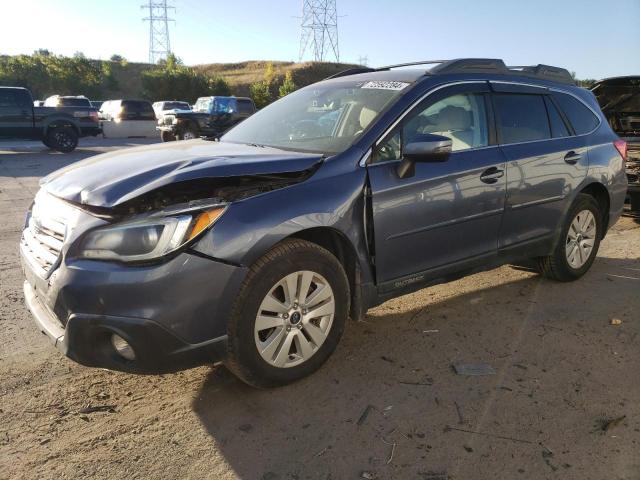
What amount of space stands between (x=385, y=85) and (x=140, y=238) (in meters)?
2.06

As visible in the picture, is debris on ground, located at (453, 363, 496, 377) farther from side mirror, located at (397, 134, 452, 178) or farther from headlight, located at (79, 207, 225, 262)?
headlight, located at (79, 207, 225, 262)

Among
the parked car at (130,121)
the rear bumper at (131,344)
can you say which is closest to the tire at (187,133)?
the parked car at (130,121)

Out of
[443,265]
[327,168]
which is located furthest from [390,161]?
[443,265]

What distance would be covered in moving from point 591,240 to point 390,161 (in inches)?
106

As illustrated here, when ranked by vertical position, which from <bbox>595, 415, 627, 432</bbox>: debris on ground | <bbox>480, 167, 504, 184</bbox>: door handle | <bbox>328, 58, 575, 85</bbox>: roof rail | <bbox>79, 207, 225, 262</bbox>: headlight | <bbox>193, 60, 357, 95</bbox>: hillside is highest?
<bbox>193, 60, 357, 95</bbox>: hillside

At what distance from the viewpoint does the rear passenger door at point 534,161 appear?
3994 mm

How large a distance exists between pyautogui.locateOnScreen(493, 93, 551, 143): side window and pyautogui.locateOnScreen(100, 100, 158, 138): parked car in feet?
73.4

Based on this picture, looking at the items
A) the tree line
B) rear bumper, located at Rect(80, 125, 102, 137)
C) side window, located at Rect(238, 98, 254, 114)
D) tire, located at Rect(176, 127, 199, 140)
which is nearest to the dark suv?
tire, located at Rect(176, 127, 199, 140)

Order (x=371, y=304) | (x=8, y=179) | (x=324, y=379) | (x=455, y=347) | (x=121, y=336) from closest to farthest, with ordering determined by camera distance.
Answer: (x=121, y=336) < (x=324, y=379) < (x=371, y=304) < (x=455, y=347) < (x=8, y=179)

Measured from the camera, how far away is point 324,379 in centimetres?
309

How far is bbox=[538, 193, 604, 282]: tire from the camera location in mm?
4598

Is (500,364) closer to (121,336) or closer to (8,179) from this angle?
(121,336)

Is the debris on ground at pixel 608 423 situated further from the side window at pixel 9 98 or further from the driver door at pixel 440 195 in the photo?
the side window at pixel 9 98

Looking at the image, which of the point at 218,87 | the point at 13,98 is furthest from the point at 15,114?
the point at 218,87
